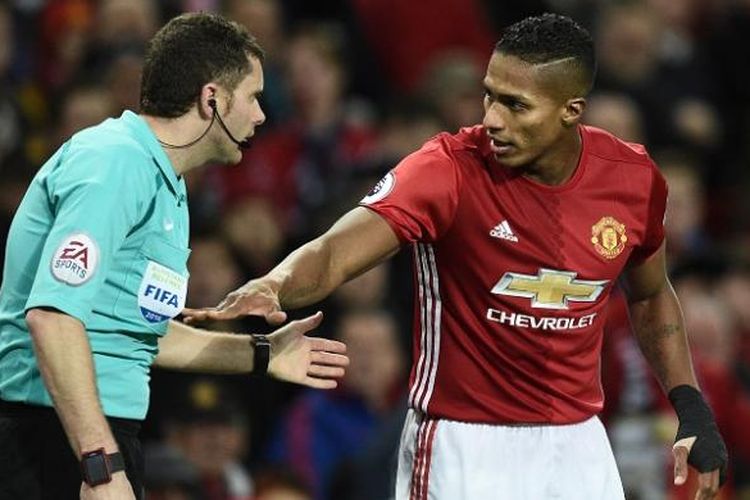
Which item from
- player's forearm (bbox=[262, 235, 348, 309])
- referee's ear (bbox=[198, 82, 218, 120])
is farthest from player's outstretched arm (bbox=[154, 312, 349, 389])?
referee's ear (bbox=[198, 82, 218, 120])

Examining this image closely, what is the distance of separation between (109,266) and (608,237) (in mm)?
1448

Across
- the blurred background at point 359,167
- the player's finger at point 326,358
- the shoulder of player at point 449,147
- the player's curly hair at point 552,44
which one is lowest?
the blurred background at point 359,167

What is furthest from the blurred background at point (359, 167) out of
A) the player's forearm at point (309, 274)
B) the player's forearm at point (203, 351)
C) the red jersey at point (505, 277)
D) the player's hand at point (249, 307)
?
the player's hand at point (249, 307)

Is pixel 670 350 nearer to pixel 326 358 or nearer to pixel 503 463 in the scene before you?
pixel 503 463

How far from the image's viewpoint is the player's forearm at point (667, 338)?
5262 mm

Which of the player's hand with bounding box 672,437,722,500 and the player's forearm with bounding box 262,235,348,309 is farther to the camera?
the player's hand with bounding box 672,437,722,500

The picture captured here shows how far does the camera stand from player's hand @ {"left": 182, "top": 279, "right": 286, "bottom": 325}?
4367 mm

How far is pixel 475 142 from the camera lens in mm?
4922

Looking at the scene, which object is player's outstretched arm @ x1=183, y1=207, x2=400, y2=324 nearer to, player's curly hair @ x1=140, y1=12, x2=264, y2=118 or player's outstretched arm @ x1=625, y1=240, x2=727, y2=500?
player's curly hair @ x1=140, y1=12, x2=264, y2=118

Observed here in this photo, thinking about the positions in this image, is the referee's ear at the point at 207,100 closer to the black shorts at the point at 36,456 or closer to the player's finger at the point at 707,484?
the black shorts at the point at 36,456

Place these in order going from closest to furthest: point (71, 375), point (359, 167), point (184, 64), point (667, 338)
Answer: point (71, 375)
point (184, 64)
point (667, 338)
point (359, 167)

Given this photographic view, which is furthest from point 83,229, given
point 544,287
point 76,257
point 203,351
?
point 544,287

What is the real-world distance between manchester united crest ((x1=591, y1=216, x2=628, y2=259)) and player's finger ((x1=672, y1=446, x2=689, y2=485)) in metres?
0.58

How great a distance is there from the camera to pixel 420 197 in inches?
185
